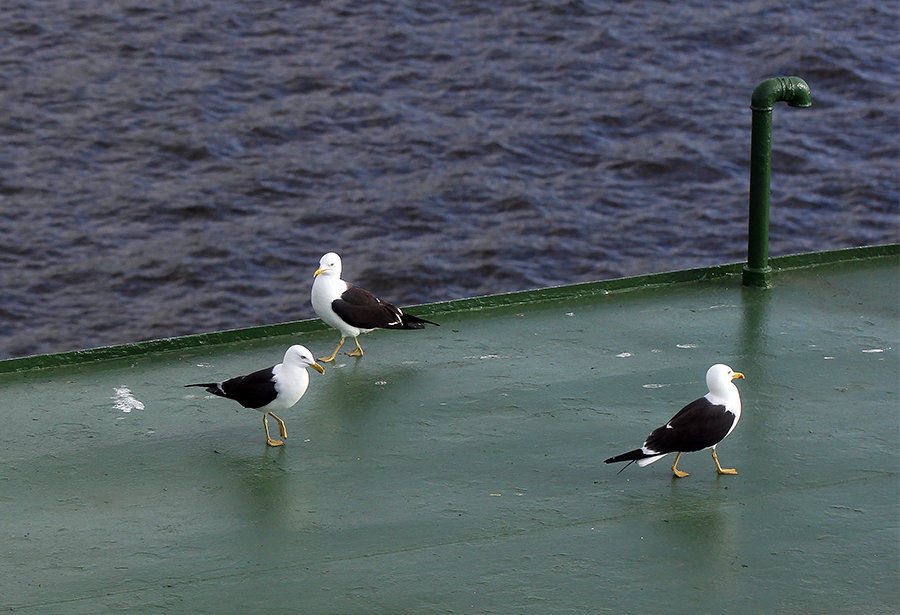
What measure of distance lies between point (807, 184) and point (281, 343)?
11526 millimetres

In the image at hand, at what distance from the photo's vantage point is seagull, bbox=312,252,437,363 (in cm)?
845

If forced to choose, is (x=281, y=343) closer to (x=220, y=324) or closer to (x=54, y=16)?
(x=220, y=324)

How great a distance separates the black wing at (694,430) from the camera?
6.48m

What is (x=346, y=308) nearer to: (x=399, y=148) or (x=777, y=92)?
(x=777, y=92)

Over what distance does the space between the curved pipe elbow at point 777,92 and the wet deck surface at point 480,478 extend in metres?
1.42

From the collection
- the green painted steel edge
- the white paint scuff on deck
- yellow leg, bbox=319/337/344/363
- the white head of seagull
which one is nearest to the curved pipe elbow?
the green painted steel edge

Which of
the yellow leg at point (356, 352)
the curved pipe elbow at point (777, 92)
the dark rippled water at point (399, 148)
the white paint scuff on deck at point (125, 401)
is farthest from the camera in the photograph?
the dark rippled water at point (399, 148)

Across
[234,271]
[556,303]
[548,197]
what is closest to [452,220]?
[548,197]

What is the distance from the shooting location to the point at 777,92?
9508mm

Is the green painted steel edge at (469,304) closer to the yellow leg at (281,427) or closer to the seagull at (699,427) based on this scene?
the yellow leg at (281,427)

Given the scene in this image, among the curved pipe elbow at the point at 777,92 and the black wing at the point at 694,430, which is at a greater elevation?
the curved pipe elbow at the point at 777,92

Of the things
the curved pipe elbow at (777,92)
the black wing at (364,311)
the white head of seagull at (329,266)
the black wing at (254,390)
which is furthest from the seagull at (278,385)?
the curved pipe elbow at (777,92)

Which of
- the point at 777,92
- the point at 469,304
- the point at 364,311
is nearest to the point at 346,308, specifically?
the point at 364,311

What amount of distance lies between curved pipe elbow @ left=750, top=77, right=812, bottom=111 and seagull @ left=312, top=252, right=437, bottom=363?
2.89 metres
